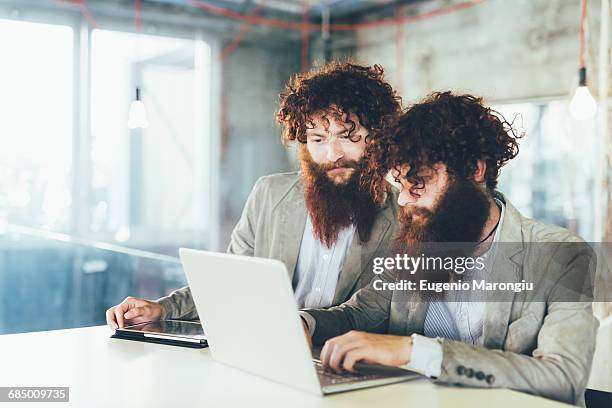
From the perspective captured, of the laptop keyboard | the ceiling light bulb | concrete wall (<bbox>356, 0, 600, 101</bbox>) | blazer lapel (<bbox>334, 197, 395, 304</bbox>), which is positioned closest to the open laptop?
the laptop keyboard

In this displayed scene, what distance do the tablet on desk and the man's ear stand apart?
827 millimetres

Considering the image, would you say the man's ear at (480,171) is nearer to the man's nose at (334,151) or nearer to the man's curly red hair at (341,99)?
the man's curly red hair at (341,99)

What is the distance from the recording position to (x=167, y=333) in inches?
73.6

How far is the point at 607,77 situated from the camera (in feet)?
12.5

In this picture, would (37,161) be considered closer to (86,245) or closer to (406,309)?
(86,245)

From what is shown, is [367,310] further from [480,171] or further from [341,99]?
[341,99]

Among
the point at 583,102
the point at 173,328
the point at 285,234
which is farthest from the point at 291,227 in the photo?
the point at 583,102

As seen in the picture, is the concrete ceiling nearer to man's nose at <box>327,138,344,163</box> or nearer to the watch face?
man's nose at <box>327,138,344,163</box>

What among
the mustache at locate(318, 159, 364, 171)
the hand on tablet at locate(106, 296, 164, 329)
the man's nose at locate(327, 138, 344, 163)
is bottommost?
the hand on tablet at locate(106, 296, 164, 329)

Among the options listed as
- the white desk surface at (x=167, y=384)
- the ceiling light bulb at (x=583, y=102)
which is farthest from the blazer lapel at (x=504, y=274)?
the ceiling light bulb at (x=583, y=102)

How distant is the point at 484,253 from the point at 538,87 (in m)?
2.80

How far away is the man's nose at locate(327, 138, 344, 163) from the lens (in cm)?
246

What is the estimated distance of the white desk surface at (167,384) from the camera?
1.34 meters

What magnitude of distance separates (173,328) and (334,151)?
84 cm
